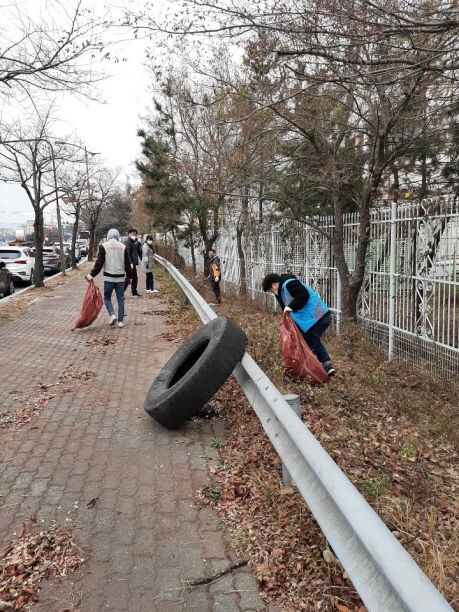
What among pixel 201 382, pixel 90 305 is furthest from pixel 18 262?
pixel 201 382

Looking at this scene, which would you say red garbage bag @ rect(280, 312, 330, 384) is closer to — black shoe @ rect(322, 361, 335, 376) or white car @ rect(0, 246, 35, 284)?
black shoe @ rect(322, 361, 335, 376)

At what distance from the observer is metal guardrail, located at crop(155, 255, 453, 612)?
58.4 inches

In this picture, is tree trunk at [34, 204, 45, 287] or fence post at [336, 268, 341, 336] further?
tree trunk at [34, 204, 45, 287]

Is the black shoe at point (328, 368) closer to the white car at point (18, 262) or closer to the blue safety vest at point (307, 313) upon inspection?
the blue safety vest at point (307, 313)

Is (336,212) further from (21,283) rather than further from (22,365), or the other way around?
(21,283)

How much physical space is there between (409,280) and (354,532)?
5.94m

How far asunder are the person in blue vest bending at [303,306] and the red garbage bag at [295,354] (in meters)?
0.44

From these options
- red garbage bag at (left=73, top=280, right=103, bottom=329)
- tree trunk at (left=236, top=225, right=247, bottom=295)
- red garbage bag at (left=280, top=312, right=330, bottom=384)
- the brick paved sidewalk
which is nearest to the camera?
the brick paved sidewalk

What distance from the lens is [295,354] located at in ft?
17.3

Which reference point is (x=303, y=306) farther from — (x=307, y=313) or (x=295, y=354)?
(x=295, y=354)

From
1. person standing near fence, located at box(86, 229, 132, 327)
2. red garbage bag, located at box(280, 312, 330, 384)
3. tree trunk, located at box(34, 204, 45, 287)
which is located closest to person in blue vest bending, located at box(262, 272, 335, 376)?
red garbage bag, located at box(280, 312, 330, 384)

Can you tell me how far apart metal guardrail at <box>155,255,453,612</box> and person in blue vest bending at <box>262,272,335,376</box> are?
2.91 metres

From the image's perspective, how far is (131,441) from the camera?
409 cm

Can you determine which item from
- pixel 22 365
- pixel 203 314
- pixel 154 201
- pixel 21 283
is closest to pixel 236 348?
pixel 203 314
